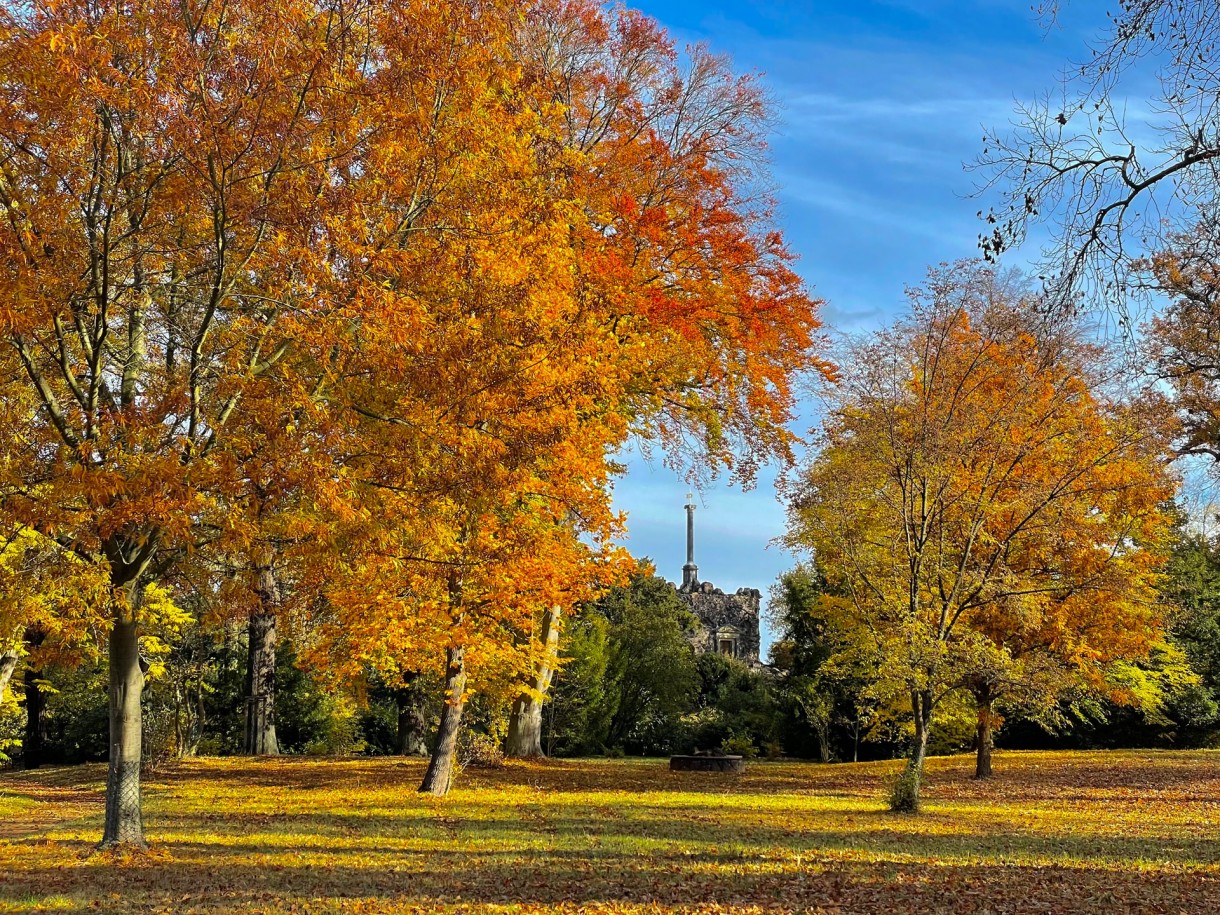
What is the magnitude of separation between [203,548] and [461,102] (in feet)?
19.7

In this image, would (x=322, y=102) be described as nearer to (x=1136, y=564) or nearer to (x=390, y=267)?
(x=390, y=267)

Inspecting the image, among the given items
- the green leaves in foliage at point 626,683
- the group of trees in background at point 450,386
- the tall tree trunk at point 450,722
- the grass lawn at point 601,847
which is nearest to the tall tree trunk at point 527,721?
the group of trees in background at point 450,386

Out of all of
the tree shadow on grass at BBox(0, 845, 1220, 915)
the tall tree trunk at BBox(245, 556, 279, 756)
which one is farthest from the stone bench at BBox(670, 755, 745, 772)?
the tree shadow on grass at BBox(0, 845, 1220, 915)

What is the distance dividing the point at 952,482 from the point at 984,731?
315 inches

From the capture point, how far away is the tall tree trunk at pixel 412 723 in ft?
86.6

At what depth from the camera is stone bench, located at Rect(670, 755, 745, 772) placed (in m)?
23.1

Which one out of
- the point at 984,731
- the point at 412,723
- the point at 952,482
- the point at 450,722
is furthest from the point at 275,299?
the point at 412,723

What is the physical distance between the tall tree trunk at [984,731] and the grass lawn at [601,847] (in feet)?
4.99

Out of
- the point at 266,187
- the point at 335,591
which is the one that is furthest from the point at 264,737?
the point at 266,187

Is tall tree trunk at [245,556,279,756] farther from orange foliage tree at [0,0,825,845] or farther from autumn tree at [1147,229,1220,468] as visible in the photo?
autumn tree at [1147,229,1220,468]

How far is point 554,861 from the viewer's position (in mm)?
10062

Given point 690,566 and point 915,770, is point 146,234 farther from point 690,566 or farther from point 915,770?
point 690,566

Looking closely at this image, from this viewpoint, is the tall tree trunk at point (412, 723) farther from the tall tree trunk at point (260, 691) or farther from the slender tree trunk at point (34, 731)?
the slender tree trunk at point (34, 731)

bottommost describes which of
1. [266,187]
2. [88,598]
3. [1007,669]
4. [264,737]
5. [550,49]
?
[264,737]
